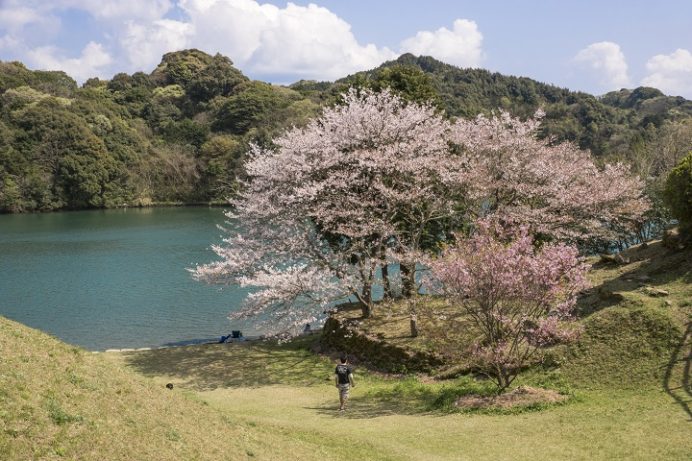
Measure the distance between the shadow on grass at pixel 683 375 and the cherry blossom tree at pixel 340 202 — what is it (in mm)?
9178

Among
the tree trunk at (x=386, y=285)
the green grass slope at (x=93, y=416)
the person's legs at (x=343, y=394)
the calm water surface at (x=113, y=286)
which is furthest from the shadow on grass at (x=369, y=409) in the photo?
the calm water surface at (x=113, y=286)

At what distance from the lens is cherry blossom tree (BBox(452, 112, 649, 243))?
22.8 metres

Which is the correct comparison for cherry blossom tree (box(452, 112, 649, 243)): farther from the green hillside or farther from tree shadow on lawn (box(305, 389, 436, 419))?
tree shadow on lawn (box(305, 389, 436, 419))

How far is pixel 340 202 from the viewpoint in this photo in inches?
893

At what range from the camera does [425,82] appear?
94.1 feet

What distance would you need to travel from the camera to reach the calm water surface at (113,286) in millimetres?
28234

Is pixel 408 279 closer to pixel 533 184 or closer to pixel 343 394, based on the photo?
pixel 533 184

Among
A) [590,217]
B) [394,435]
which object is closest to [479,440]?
[394,435]

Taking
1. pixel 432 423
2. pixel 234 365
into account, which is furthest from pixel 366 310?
pixel 432 423

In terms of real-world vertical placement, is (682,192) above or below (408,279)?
above

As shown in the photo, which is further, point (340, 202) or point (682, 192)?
point (340, 202)

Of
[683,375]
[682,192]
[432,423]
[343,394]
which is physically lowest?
[432,423]

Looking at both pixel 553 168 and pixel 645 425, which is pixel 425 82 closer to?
pixel 553 168

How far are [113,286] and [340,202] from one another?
69.3ft
